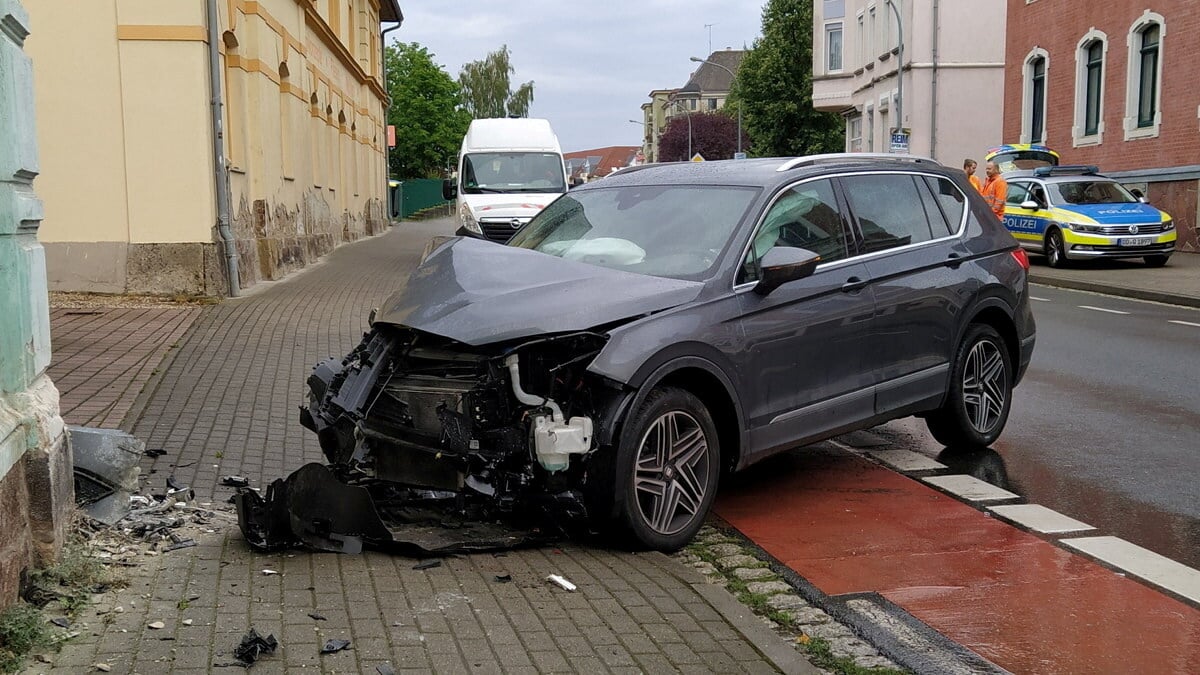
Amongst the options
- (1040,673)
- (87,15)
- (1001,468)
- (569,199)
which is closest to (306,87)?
(87,15)

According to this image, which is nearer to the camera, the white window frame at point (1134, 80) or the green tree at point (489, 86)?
the white window frame at point (1134, 80)

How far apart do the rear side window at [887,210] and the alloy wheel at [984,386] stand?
81cm

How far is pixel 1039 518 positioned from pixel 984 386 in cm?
160

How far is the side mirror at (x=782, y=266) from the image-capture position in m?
5.75

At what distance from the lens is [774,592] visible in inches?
195

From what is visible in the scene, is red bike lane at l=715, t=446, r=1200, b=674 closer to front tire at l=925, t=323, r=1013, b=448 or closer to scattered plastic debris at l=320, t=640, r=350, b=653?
front tire at l=925, t=323, r=1013, b=448

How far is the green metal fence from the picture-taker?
210 feet

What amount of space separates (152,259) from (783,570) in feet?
37.6

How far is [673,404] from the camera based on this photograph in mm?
5305

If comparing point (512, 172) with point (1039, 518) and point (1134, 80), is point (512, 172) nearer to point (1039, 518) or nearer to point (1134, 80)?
point (1134, 80)

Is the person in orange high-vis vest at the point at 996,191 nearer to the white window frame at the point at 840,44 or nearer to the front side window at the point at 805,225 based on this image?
the front side window at the point at 805,225

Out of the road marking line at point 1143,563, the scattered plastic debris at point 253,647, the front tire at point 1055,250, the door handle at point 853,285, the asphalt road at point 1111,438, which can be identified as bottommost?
the road marking line at point 1143,563

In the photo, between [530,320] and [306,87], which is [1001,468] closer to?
[530,320]

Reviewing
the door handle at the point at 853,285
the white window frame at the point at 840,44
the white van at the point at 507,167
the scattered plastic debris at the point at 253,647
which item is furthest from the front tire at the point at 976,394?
the white window frame at the point at 840,44
